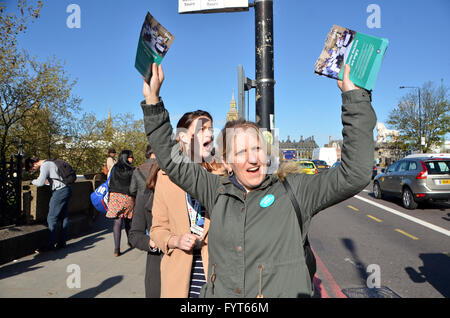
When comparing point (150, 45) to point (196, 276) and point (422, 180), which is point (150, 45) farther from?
point (422, 180)

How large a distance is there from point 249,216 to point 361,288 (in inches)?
139

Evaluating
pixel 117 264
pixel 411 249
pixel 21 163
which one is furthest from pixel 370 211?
pixel 21 163

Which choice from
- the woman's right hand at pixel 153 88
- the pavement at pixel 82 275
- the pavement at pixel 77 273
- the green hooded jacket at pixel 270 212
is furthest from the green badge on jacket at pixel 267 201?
the pavement at pixel 77 273

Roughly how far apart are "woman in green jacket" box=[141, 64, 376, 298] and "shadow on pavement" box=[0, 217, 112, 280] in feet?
15.0

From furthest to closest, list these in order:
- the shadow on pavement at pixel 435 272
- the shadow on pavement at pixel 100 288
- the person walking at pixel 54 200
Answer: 1. the person walking at pixel 54 200
2. the shadow on pavement at pixel 435 272
3. the shadow on pavement at pixel 100 288

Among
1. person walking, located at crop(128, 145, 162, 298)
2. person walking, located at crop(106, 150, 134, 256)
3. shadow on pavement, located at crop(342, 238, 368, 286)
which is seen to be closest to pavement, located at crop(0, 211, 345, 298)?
shadow on pavement, located at crop(342, 238, 368, 286)

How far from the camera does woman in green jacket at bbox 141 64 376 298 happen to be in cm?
144

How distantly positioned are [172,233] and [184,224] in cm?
10

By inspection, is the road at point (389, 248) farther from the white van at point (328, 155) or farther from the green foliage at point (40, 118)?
the white van at point (328, 155)

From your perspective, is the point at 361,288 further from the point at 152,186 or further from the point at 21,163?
the point at 21,163

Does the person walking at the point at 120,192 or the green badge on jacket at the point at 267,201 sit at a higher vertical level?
the green badge on jacket at the point at 267,201

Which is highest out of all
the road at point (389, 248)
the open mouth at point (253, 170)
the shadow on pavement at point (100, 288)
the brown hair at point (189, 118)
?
the brown hair at point (189, 118)

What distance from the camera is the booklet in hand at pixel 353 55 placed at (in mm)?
1413

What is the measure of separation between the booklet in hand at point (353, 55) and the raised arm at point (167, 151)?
2.67ft
